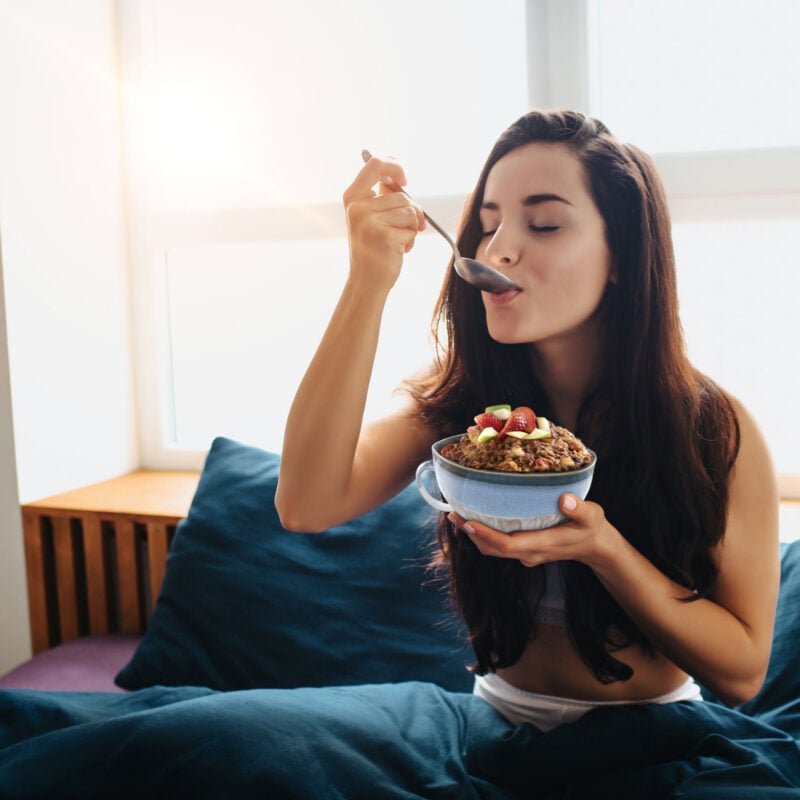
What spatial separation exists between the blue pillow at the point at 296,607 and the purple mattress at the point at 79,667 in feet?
0.43

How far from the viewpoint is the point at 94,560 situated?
2.09m

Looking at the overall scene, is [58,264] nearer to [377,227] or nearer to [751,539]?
[377,227]

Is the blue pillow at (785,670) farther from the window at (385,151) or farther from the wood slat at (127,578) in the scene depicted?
the wood slat at (127,578)

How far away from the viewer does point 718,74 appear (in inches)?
75.0

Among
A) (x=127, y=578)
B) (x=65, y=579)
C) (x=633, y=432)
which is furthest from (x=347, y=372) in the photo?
(x=65, y=579)

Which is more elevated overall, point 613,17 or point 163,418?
point 613,17

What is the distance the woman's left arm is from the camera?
2.82 feet

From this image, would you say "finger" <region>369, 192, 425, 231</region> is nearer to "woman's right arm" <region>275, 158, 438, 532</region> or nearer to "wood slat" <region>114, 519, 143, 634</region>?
"woman's right arm" <region>275, 158, 438, 532</region>

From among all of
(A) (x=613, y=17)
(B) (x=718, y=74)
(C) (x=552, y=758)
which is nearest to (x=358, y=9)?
(A) (x=613, y=17)

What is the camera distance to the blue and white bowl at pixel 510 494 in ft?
2.65

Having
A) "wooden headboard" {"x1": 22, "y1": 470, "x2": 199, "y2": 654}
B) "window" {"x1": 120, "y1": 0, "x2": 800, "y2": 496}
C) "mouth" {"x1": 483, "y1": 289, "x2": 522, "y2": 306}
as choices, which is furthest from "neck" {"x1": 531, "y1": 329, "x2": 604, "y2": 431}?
"wooden headboard" {"x1": 22, "y1": 470, "x2": 199, "y2": 654}

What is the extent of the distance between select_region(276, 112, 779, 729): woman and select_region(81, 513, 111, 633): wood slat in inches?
44.1

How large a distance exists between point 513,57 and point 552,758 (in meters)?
1.74

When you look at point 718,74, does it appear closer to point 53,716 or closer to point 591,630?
point 591,630
